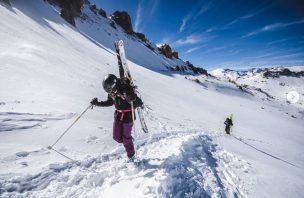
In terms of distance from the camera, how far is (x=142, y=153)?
22.0ft

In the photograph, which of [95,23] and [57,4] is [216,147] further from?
[95,23]

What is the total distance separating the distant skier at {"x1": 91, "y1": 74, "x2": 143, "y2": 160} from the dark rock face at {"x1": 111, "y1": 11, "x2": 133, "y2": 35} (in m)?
77.6

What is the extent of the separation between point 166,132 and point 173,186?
14.4 ft

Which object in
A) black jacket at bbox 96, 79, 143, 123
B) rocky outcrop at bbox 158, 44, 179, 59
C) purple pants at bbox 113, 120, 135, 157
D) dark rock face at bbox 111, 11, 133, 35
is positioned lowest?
purple pants at bbox 113, 120, 135, 157

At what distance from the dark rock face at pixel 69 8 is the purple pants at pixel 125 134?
142 feet

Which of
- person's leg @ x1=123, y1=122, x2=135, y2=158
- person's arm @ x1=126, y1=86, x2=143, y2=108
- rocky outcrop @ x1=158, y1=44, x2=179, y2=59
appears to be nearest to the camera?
person's arm @ x1=126, y1=86, x2=143, y2=108

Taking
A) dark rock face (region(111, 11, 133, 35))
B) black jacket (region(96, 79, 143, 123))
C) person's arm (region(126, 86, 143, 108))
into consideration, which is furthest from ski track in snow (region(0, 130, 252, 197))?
dark rock face (region(111, 11, 133, 35))

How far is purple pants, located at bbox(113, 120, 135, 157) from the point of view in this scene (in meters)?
5.83

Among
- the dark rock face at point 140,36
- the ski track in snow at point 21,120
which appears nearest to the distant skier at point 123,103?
the ski track in snow at point 21,120

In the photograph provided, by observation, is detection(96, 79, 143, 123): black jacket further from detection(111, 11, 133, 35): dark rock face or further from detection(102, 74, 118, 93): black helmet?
detection(111, 11, 133, 35): dark rock face

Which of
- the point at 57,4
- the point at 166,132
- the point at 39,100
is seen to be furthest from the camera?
the point at 57,4

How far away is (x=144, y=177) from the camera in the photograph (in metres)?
4.99

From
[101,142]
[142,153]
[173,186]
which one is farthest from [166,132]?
[173,186]

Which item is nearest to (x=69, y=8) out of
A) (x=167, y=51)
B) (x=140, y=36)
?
(x=140, y=36)
